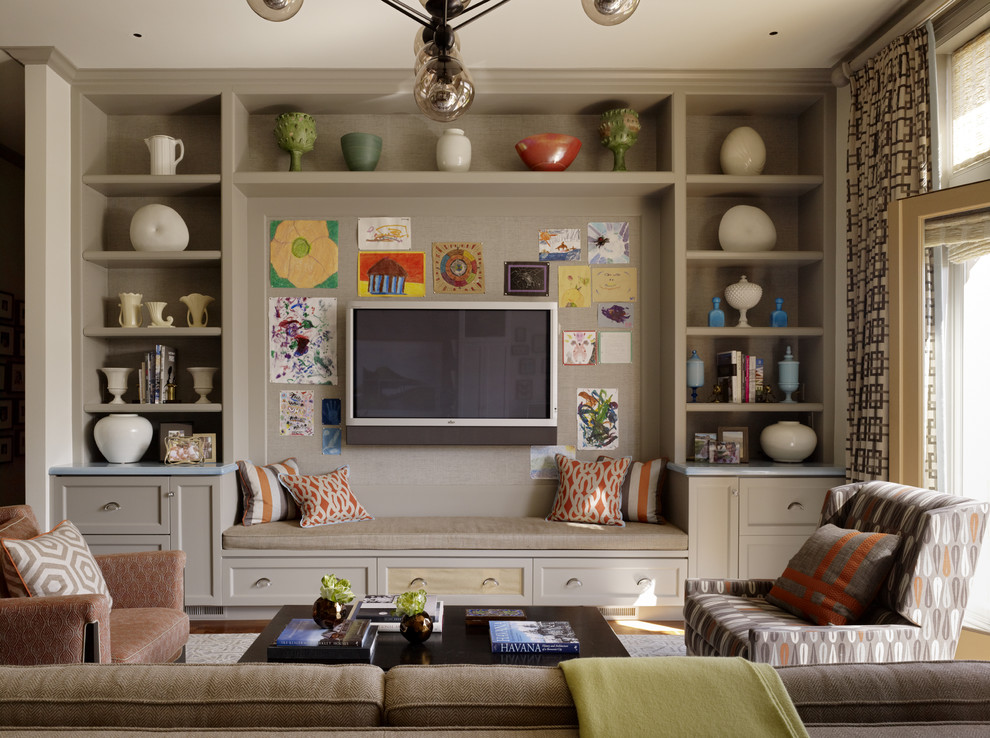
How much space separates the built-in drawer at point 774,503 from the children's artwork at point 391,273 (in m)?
2.05

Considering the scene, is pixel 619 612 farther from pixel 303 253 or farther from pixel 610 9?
pixel 610 9

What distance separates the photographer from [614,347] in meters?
4.09

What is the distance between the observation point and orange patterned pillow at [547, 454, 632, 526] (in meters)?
3.79

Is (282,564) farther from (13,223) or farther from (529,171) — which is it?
(13,223)

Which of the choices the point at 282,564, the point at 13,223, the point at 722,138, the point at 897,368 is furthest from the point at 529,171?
the point at 13,223

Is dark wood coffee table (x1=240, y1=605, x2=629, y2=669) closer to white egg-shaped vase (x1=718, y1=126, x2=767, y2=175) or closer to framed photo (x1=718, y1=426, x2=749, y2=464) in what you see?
framed photo (x1=718, y1=426, x2=749, y2=464)

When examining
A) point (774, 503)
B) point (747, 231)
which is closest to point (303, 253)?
point (747, 231)

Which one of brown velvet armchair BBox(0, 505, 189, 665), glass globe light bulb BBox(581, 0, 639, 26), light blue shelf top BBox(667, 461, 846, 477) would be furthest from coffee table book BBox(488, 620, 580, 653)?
glass globe light bulb BBox(581, 0, 639, 26)

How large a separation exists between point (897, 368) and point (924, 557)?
46.5 inches

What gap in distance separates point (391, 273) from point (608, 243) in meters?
1.24

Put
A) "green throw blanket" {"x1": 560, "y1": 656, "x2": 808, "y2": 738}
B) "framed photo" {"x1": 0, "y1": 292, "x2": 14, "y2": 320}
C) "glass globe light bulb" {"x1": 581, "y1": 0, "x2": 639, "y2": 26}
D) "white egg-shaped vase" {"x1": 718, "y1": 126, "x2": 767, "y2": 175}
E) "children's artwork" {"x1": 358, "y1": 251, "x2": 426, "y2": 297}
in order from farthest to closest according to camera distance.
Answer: "framed photo" {"x1": 0, "y1": 292, "x2": 14, "y2": 320}
"children's artwork" {"x1": 358, "y1": 251, "x2": 426, "y2": 297}
"white egg-shaped vase" {"x1": 718, "y1": 126, "x2": 767, "y2": 175}
"glass globe light bulb" {"x1": 581, "y1": 0, "x2": 639, "y2": 26}
"green throw blanket" {"x1": 560, "y1": 656, "x2": 808, "y2": 738}

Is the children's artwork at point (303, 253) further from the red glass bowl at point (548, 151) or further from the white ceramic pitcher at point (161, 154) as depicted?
the red glass bowl at point (548, 151)

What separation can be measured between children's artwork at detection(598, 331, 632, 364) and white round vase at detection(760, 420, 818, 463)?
34.8 inches

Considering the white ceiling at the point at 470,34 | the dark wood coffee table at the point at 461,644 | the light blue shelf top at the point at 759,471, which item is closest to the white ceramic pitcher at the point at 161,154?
the white ceiling at the point at 470,34
